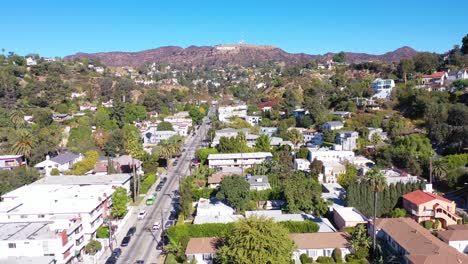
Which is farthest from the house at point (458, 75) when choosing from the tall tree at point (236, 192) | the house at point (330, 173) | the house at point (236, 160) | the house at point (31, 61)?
the house at point (31, 61)

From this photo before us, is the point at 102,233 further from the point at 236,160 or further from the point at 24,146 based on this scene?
the point at 24,146

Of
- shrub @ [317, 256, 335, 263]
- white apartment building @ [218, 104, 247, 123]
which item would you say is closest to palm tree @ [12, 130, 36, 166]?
shrub @ [317, 256, 335, 263]

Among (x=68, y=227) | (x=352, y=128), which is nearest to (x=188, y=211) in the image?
(x=68, y=227)

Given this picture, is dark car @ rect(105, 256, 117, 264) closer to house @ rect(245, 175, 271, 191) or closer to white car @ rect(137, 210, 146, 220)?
white car @ rect(137, 210, 146, 220)

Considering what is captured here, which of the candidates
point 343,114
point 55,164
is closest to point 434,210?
point 343,114

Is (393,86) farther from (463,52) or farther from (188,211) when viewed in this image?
(188,211)

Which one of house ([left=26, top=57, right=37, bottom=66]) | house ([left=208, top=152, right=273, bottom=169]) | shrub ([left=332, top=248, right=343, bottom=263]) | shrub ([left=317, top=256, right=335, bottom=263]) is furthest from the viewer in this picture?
house ([left=26, top=57, right=37, bottom=66])
